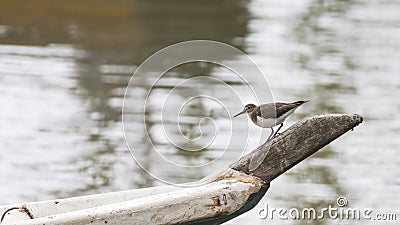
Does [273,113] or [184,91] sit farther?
[184,91]

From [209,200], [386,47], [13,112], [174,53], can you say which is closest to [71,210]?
[209,200]

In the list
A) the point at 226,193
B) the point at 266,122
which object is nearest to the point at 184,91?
the point at 266,122

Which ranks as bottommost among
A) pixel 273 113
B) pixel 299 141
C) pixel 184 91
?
pixel 299 141

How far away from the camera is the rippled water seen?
4852 millimetres

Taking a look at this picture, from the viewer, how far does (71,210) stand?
3.06m

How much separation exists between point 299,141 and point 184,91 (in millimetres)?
3062

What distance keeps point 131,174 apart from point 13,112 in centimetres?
117

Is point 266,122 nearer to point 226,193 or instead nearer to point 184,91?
point 226,193

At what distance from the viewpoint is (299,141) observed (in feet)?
9.48

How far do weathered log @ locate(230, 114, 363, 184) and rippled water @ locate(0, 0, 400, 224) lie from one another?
1.50m

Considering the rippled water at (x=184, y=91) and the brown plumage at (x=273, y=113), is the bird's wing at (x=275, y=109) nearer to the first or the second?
the brown plumage at (x=273, y=113)

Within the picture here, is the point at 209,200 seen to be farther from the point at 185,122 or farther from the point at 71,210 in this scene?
the point at 185,122

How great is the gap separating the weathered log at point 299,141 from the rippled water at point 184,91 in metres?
1.50

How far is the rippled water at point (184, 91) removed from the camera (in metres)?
4.85
